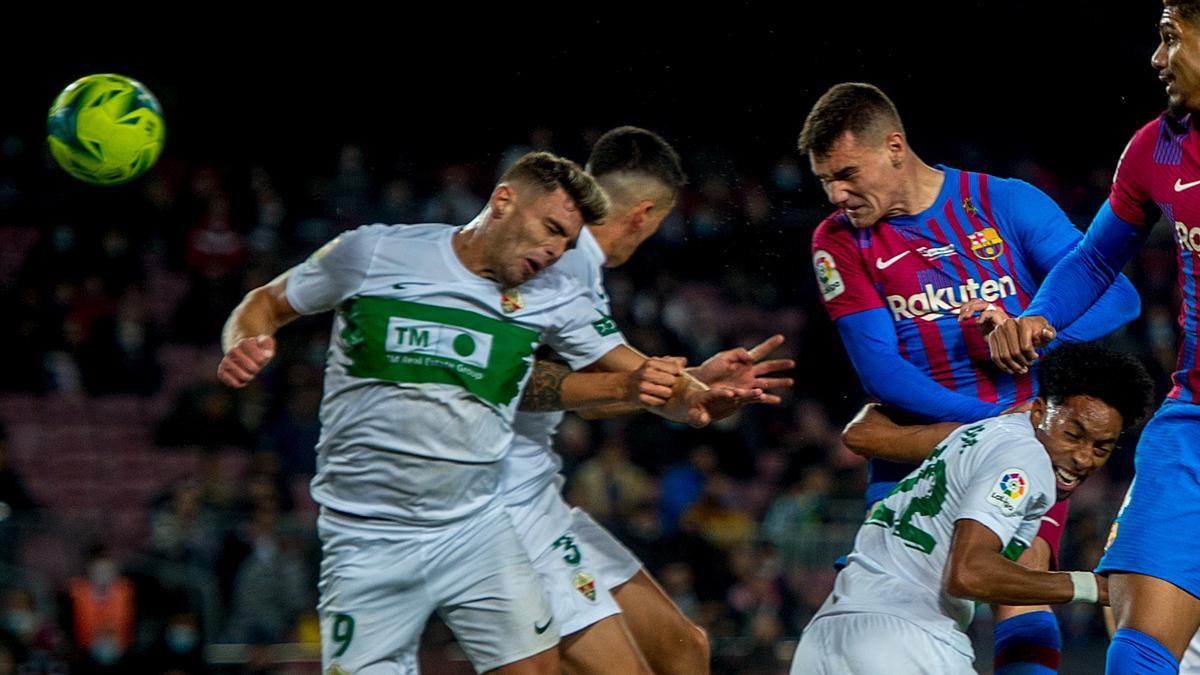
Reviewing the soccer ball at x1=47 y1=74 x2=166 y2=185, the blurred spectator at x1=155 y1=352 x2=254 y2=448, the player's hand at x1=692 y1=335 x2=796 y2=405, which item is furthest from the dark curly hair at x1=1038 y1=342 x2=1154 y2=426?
the blurred spectator at x1=155 y1=352 x2=254 y2=448

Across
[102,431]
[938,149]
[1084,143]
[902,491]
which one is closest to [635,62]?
[938,149]

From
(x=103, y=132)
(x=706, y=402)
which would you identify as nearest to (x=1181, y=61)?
(x=706, y=402)

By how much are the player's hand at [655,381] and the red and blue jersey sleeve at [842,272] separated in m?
0.74

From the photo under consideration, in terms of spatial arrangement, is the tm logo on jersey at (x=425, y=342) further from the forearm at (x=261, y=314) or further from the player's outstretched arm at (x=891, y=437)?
the player's outstretched arm at (x=891, y=437)

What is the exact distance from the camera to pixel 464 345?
5.09m

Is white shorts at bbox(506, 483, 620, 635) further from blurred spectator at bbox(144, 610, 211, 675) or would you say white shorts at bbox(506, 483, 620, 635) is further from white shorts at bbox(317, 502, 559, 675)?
blurred spectator at bbox(144, 610, 211, 675)

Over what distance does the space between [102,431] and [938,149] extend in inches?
318

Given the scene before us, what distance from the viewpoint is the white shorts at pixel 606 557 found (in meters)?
5.78

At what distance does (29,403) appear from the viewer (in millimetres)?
11539

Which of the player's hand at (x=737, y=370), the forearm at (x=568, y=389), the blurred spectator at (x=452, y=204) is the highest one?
the player's hand at (x=737, y=370)

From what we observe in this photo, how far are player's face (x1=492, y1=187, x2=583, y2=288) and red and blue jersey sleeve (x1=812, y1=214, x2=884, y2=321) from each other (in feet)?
3.23

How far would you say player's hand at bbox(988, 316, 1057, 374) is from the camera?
446 centimetres

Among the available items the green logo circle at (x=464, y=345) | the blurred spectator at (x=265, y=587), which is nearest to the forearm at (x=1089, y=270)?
the green logo circle at (x=464, y=345)

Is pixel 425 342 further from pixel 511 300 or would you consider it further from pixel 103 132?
pixel 103 132
